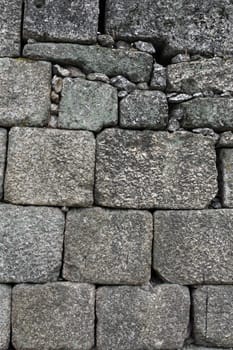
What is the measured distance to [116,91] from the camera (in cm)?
275

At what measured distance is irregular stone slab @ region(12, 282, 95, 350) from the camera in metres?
2.54

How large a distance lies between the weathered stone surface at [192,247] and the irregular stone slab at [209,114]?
2.01 feet

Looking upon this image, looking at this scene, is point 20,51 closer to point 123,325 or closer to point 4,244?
point 4,244

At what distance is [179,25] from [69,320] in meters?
2.15

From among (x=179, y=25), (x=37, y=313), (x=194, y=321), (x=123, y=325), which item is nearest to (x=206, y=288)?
(x=194, y=321)

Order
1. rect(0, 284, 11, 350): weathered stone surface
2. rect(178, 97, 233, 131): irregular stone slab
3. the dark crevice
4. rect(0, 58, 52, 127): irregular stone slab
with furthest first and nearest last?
the dark crevice, rect(178, 97, 233, 131): irregular stone slab, rect(0, 58, 52, 127): irregular stone slab, rect(0, 284, 11, 350): weathered stone surface

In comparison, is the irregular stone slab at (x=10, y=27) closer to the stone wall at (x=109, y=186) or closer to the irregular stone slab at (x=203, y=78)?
the stone wall at (x=109, y=186)

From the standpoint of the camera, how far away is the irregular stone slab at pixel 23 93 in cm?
263

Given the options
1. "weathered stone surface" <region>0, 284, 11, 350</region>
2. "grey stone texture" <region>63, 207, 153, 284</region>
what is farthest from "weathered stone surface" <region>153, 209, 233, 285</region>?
"weathered stone surface" <region>0, 284, 11, 350</region>

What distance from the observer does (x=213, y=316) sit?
8.67 feet

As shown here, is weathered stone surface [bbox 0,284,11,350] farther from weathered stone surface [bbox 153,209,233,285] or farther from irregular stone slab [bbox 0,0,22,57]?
irregular stone slab [bbox 0,0,22,57]

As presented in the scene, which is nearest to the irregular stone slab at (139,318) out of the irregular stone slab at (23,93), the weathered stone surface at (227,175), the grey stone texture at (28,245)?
the grey stone texture at (28,245)

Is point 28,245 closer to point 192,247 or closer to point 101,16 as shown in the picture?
point 192,247

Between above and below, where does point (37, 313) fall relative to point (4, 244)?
below
